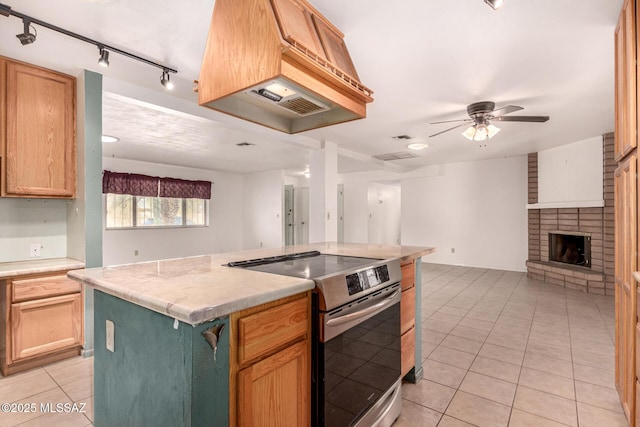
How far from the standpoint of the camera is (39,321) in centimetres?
236

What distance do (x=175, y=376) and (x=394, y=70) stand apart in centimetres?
262

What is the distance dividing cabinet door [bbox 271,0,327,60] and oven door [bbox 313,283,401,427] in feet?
3.96

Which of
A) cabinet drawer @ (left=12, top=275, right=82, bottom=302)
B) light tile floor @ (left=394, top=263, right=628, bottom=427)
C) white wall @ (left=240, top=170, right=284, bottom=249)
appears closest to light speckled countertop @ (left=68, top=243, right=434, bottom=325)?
light tile floor @ (left=394, top=263, right=628, bottom=427)

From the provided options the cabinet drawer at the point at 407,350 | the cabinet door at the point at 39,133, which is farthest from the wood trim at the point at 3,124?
the cabinet drawer at the point at 407,350

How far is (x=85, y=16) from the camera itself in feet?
6.28

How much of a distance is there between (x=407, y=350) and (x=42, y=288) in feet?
8.96

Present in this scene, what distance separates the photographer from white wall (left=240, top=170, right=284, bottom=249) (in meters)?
8.20

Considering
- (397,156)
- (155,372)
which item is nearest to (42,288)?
(155,372)

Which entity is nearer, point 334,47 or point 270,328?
point 270,328

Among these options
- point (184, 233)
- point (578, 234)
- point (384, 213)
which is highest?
point (384, 213)

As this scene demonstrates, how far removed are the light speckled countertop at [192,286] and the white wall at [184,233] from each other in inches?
Answer: 225

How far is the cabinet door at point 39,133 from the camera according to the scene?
233cm

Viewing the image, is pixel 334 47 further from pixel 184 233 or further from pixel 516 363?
pixel 184 233

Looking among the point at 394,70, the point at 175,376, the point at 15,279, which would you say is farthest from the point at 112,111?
the point at 175,376
